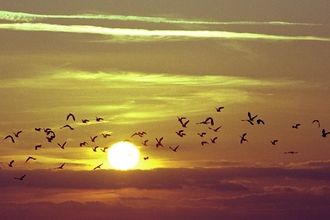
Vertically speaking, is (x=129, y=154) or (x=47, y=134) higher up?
(x=129, y=154)

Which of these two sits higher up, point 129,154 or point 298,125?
point 129,154

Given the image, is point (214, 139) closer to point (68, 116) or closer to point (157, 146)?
point (157, 146)

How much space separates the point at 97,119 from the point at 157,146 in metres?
12.0

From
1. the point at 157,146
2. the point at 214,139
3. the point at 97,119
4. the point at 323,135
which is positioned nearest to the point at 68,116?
the point at 97,119

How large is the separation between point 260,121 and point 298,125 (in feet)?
36.6

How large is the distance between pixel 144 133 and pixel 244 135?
675 inches

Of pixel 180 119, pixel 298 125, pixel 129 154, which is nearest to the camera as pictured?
pixel 298 125

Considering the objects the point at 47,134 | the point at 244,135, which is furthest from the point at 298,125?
the point at 47,134

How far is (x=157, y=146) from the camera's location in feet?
506

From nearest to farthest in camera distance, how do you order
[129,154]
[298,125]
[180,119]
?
[298,125], [180,119], [129,154]

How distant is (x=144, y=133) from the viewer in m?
154

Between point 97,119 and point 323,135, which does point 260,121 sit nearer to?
point 323,135

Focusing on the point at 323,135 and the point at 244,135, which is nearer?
the point at 323,135

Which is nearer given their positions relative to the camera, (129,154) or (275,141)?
(275,141)
